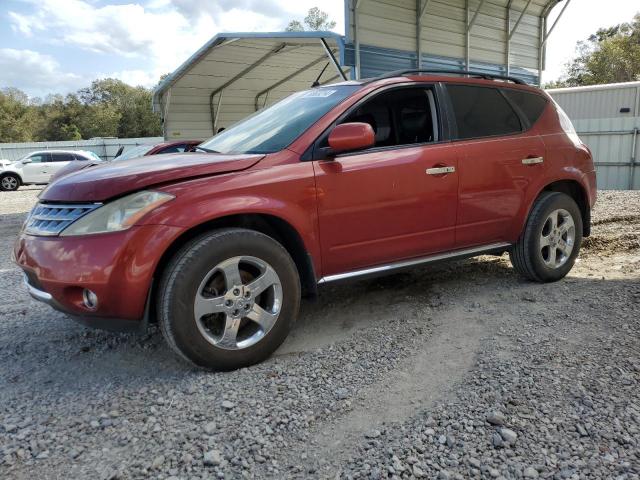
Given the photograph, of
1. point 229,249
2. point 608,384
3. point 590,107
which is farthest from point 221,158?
point 590,107

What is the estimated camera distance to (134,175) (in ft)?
8.94

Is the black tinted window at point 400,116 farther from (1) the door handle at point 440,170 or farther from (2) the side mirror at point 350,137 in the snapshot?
(2) the side mirror at point 350,137

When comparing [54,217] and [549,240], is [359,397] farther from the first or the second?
[549,240]

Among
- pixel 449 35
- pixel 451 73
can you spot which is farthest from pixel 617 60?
pixel 451 73

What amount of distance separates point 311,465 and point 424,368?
1049mm

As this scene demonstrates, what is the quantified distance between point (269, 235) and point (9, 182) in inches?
814

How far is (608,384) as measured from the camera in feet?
8.51

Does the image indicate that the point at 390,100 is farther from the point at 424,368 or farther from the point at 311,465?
the point at 311,465

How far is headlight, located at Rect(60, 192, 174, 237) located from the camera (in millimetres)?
2609

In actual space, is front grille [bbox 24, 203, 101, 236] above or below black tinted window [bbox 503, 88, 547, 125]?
below

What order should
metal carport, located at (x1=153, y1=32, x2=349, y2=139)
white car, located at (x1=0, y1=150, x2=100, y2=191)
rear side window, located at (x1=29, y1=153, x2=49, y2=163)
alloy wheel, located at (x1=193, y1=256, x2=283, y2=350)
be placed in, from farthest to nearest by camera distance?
rear side window, located at (x1=29, y1=153, x2=49, y2=163), white car, located at (x1=0, y1=150, x2=100, y2=191), metal carport, located at (x1=153, y1=32, x2=349, y2=139), alloy wheel, located at (x1=193, y1=256, x2=283, y2=350)

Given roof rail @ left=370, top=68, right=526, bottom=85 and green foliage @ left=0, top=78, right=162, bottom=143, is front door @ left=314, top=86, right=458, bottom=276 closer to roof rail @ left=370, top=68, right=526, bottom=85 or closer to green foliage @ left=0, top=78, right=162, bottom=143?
roof rail @ left=370, top=68, right=526, bottom=85

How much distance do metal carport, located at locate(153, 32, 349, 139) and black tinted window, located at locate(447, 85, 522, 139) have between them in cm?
826

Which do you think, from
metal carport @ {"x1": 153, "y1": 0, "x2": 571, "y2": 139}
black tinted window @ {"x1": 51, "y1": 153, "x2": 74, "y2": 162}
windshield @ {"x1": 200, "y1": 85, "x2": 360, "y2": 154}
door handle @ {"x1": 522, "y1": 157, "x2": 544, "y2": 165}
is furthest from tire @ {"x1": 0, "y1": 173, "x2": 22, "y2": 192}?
door handle @ {"x1": 522, "y1": 157, "x2": 544, "y2": 165}
